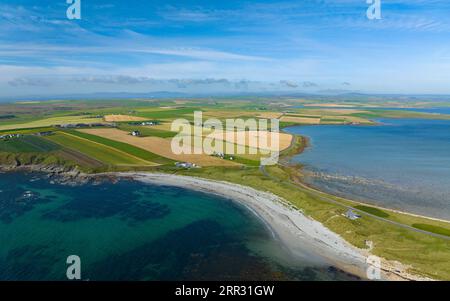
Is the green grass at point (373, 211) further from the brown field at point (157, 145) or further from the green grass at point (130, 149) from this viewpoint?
the green grass at point (130, 149)

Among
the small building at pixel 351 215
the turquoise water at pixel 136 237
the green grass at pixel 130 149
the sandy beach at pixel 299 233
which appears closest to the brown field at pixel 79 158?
the green grass at pixel 130 149

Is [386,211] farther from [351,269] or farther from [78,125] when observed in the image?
[78,125]

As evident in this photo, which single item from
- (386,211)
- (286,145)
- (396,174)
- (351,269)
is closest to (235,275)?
(351,269)

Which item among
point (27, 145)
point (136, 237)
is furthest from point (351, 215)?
point (27, 145)

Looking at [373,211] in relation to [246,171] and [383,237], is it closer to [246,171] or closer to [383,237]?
[383,237]

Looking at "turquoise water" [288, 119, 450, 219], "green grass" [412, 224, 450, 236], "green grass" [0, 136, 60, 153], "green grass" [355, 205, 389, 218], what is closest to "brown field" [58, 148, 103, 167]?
"green grass" [0, 136, 60, 153]
